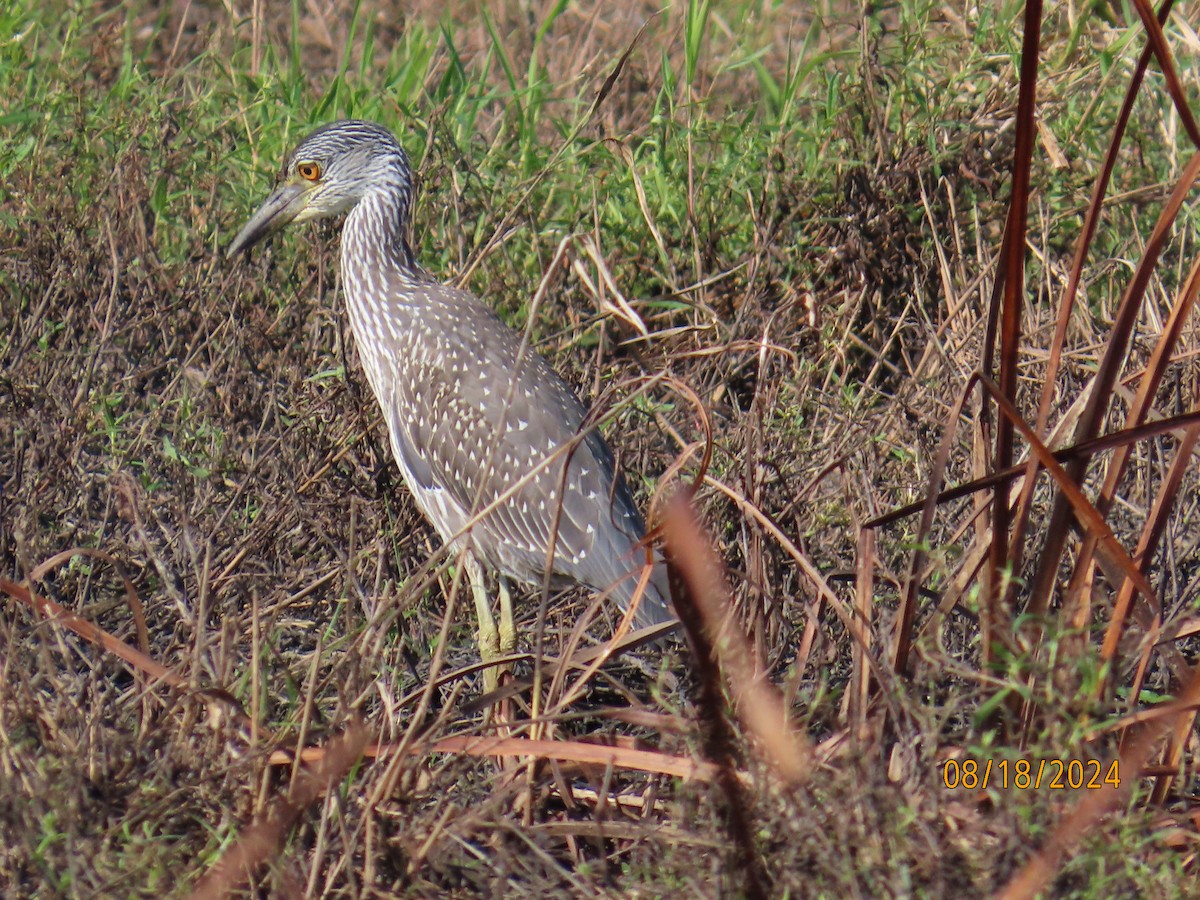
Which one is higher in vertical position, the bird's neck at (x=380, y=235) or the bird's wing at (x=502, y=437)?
the bird's neck at (x=380, y=235)

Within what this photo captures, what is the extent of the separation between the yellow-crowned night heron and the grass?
0.17m

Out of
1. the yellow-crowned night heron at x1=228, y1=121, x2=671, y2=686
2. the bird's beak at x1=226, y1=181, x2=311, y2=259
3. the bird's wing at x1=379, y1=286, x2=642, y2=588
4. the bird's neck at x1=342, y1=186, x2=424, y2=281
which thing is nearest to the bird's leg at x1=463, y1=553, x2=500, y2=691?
the yellow-crowned night heron at x1=228, y1=121, x2=671, y2=686

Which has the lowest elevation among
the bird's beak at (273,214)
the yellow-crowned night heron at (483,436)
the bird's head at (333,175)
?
the yellow-crowned night heron at (483,436)

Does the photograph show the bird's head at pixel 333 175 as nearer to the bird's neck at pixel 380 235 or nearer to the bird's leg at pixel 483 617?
the bird's neck at pixel 380 235

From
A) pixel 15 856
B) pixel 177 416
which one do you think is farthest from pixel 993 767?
pixel 177 416

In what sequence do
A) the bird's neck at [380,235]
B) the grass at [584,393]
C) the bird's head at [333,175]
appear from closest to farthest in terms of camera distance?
the grass at [584,393] < the bird's neck at [380,235] < the bird's head at [333,175]

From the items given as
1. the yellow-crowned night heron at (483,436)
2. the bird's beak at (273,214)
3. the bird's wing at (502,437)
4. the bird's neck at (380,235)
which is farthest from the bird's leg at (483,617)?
the bird's beak at (273,214)

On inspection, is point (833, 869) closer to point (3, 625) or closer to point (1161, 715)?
point (1161, 715)

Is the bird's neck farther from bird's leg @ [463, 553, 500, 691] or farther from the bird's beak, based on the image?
bird's leg @ [463, 553, 500, 691]

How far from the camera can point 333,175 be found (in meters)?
5.16

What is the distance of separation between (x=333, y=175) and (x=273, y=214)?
24 centimetres

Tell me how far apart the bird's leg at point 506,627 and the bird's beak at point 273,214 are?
1.46 meters

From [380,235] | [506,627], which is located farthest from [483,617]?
[380,235]

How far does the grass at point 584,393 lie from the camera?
261cm
